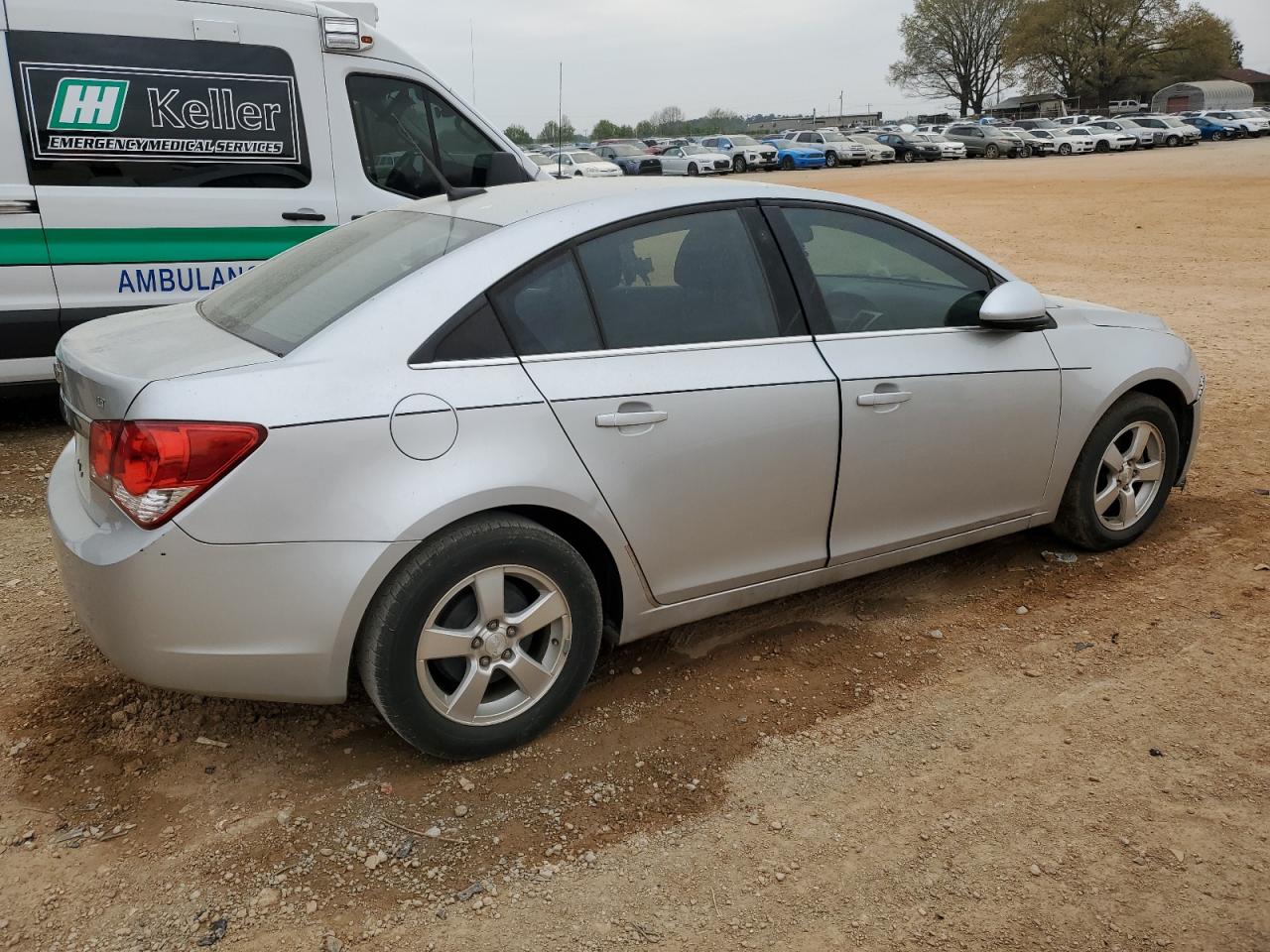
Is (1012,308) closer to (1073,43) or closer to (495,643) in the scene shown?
(495,643)

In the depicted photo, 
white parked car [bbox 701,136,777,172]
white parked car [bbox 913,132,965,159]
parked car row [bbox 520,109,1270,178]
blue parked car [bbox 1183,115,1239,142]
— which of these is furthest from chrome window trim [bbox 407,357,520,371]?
blue parked car [bbox 1183,115,1239,142]

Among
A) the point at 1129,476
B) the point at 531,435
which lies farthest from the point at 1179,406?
the point at 531,435

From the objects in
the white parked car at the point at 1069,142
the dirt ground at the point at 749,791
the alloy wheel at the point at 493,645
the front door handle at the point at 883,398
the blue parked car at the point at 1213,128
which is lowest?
the dirt ground at the point at 749,791

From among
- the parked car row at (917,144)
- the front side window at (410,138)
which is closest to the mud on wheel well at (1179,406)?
the front side window at (410,138)

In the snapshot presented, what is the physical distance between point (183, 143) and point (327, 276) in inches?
127

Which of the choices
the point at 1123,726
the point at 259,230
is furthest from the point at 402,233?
the point at 259,230

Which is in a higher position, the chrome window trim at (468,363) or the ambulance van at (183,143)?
the ambulance van at (183,143)

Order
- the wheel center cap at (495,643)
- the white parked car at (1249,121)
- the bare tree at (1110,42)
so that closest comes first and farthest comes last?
the wheel center cap at (495,643)
the white parked car at (1249,121)
the bare tree at (1110,42)

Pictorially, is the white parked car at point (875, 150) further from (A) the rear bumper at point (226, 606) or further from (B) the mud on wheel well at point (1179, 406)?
(A) the rear bumper at point (226, 606)

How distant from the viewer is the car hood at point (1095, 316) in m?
4.12

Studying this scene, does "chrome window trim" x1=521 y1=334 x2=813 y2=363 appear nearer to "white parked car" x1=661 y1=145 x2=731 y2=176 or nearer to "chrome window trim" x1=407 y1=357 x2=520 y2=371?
"chrome window trim" x1=407 y1=357 x2=520 y2=371

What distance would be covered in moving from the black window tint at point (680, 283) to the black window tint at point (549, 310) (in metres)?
0.05

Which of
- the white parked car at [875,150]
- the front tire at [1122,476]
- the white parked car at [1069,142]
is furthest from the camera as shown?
the white parked car at [1069,142]

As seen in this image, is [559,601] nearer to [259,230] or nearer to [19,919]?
[19,919]
